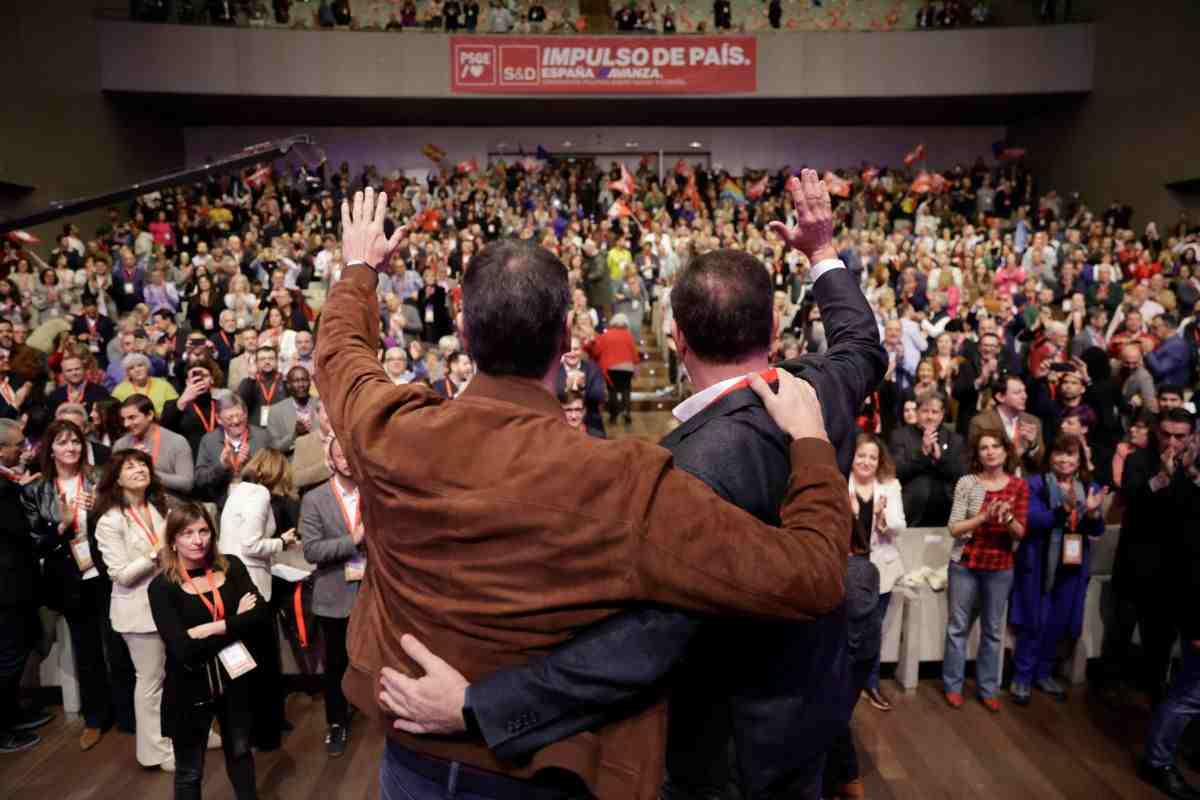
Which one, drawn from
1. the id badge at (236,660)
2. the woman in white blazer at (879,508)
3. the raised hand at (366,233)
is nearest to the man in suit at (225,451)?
the id badge at (236,660)

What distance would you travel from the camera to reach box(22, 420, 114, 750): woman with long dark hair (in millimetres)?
3988

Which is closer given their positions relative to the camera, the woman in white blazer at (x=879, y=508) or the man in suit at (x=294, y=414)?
the woman in white blazer at (x=879, y=508)

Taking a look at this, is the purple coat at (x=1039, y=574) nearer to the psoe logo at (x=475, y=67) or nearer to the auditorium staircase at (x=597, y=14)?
the psoe logo at (x=475, y=67)

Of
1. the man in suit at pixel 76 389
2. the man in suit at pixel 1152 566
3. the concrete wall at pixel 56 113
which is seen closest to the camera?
the man in suit at pixel 1152 566

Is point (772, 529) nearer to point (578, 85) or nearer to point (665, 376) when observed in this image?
point (665, 376)

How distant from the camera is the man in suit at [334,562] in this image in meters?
3.85

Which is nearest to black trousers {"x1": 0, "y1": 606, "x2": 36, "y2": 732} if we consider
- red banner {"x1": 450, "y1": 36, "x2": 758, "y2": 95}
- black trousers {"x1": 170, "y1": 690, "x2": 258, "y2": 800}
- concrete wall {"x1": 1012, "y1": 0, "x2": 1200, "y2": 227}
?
black trousers {"x1": 170, "y1": 690, "x2": 258, "y2": 800}

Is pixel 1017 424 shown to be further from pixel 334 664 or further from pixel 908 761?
pixel 334 664

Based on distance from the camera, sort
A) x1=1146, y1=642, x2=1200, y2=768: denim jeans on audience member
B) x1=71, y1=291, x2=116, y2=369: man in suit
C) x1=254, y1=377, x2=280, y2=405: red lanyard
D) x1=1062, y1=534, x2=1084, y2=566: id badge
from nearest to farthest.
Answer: x1=1146, y1=642, x2=1200, y2=768: denim jeans on audience member
x1=1062, y1=534, x2=1084, y2=566: id badge
x1=254, y1=377, x2=280, y2=405: red lanyard
x1=71, y1=291, x2=116, y2=369: man in suit

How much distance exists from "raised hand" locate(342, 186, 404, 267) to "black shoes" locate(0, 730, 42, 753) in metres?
3.80

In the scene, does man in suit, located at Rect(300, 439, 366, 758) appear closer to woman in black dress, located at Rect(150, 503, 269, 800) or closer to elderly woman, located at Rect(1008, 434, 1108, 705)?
woman in black dress, located at Rect(150, 503, 269, 800)

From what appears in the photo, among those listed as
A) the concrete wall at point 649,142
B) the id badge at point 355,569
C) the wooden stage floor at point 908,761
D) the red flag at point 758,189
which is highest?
the concrete wall at point 649,142

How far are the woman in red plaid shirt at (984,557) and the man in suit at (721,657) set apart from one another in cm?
291

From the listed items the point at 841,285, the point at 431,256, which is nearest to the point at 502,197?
the point at 431,256
